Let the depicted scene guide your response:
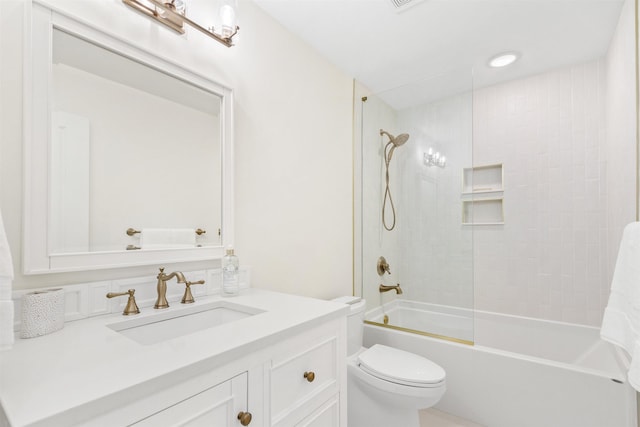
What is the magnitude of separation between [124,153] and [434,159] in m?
1.86

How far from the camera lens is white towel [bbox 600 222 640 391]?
3.48 ft

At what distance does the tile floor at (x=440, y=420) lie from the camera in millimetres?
1842

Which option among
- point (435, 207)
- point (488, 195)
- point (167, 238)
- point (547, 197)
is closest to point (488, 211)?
point (488, 195)

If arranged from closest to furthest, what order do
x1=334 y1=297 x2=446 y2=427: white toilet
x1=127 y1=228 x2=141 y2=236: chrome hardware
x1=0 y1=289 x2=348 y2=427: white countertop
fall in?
x1=0 y1=289 x2=348 y2=427: white countertop < x1=127 y1=228 x2=141 y2=236: chrome hardware < x1=334 y1=297 x2=446 y2=427: white toilet

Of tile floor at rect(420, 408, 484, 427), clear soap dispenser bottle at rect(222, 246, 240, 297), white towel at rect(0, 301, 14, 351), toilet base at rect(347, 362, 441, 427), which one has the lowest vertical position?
tile floor at rect(420, 408, 484, 427)

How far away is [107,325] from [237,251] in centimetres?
63

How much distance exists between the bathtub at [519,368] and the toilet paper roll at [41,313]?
185 centimetres

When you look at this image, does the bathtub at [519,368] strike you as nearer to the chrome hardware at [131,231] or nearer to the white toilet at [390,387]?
the white toilet at [390,387]

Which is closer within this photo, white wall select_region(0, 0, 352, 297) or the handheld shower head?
white wall select_region(0, 0, 352, 297)

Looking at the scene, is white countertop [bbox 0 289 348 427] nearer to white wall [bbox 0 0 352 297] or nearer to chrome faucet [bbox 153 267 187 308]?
chrome faucet [bbox 153 267 187 308]

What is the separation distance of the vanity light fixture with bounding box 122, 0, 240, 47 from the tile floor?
2.30 m

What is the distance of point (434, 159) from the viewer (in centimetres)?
220

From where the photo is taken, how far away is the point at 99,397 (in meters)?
0.54

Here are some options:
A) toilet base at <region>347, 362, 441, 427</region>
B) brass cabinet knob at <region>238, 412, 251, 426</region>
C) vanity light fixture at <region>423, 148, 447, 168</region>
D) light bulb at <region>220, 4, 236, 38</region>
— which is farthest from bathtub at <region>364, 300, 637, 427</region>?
light bulb at <region>220, 4, 236, 38</region>
